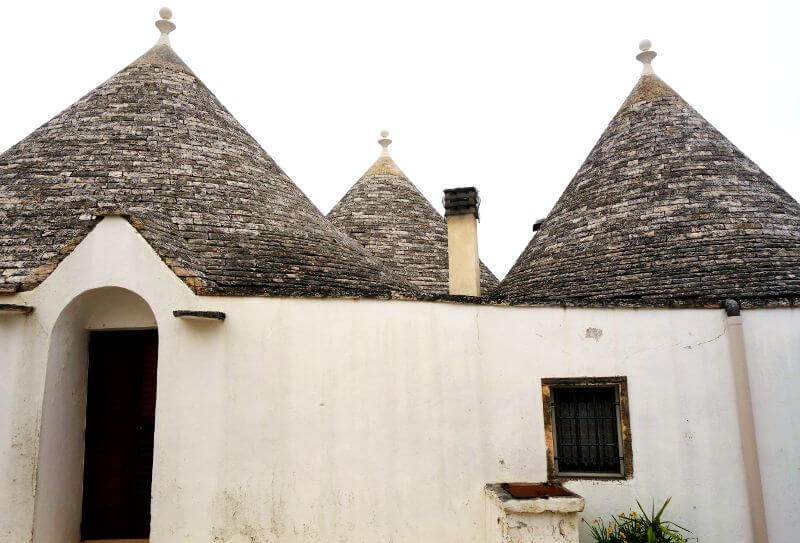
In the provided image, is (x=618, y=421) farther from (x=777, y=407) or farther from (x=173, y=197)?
(x=173, y=197)

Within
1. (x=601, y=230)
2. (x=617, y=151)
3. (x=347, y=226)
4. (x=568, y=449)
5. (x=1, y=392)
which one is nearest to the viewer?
(x=1, y=392)

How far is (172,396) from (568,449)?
416 cm

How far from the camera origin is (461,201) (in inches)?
377

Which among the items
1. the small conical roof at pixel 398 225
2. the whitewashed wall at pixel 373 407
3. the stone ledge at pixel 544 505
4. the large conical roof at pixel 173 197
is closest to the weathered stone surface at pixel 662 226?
the whitewashed wall at pixel 373 407

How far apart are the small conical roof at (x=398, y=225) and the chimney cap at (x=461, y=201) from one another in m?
1.93

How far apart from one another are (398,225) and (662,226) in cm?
565

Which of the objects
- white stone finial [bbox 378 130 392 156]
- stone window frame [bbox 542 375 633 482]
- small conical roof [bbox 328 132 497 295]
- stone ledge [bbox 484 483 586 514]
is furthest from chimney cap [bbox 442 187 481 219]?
white stone finial [bbox 378 130 392 156]

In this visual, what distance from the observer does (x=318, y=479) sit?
19.7 feet

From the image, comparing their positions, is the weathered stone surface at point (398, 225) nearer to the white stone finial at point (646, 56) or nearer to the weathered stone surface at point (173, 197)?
the weathered stone surface at point (173, 197)

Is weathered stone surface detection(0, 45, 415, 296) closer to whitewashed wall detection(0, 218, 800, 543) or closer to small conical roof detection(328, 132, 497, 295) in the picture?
whitewashed wall detection(0, 218, 800, 543)

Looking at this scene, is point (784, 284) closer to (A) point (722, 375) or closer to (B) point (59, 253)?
(A) point (722, 375)

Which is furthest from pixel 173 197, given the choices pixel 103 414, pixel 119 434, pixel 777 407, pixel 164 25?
pixel 777 407

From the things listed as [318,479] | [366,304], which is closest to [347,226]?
[366,304]

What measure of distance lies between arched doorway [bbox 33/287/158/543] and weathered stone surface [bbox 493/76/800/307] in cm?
415
